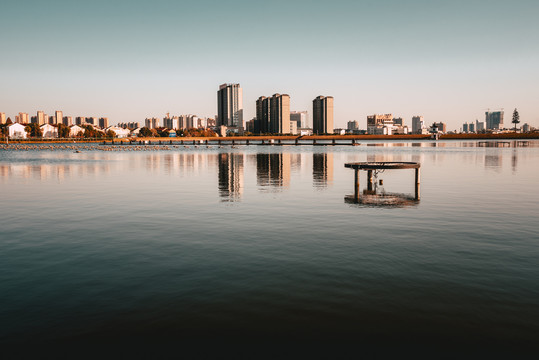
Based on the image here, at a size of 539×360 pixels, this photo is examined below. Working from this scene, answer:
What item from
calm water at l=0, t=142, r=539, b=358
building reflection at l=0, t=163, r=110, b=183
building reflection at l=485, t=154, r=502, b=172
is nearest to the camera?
calm water at l=0, t=142, r=539, b=358

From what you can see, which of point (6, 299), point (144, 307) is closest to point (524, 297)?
point (144, 307)

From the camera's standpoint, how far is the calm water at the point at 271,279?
29.4ft

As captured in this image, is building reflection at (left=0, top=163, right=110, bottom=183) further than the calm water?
Yes

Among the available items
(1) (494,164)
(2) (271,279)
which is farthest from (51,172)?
(1) (494,164)

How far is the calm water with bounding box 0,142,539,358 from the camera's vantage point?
8969mm

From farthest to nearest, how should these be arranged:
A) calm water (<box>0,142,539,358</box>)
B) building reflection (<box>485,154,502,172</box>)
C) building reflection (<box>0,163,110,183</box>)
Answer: building reflection (<box>485,154,502,172</box>)
building reflection (<box>0,163,110,183</box>)
calm water (<box>0,142,539,358</box>)

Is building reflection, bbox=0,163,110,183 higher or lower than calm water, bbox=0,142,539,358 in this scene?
higher

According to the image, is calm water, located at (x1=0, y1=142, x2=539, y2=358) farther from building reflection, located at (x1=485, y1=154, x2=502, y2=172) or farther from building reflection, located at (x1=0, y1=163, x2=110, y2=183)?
building reflection, located at (x1=485, y1=154, x2=502, y2=172)

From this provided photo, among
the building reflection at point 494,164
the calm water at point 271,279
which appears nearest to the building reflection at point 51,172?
the calm water at point 271,279

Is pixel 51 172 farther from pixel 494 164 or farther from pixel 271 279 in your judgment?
pixel 494 164

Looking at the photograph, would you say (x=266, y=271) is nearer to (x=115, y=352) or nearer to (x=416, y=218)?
(x=115, y=352)

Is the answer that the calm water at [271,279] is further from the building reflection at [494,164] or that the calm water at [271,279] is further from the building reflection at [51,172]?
the building reflection at [494,164]

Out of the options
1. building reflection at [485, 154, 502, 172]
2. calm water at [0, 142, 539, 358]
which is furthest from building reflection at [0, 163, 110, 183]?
building reflection at [485, 154, 502, 172]

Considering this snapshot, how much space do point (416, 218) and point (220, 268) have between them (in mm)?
13309
